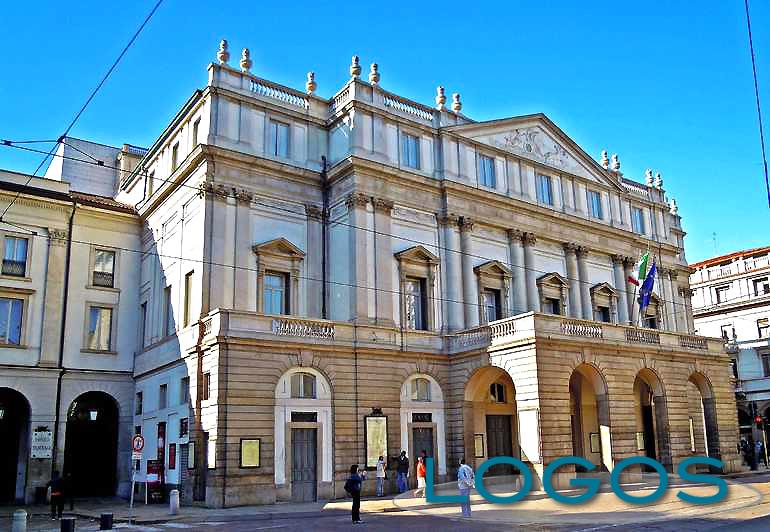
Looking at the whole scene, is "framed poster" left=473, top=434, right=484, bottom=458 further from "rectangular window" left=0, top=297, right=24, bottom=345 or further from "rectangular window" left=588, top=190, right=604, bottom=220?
"rectangular window" left=0, top=297, right=24, bottom=345

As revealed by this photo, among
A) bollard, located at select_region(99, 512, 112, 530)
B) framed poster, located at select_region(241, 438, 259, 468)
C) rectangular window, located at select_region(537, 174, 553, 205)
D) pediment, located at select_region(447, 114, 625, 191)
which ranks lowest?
bollard, located at select_region(99, 512, 112, 530)

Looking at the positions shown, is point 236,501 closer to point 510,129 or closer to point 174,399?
point 174,399

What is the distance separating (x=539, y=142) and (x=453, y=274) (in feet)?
37.9

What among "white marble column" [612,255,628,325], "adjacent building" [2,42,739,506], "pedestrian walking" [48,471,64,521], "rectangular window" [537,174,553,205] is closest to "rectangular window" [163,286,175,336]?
"adjacent building" [2,42,739,506]

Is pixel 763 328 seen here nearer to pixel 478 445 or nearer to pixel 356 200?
pixel 478 445

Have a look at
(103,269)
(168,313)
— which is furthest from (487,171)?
(103,269)

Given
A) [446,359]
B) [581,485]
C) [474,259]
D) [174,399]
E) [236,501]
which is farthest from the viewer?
[474,259]

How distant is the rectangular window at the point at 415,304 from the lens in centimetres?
3541

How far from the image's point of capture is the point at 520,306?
128ft

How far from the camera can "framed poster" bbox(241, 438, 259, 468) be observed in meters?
28.0

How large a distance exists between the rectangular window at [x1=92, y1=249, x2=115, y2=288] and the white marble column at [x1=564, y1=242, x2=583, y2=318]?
24.3 meters

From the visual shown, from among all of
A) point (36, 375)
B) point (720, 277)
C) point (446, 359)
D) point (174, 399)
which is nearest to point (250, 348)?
point (174, 399)

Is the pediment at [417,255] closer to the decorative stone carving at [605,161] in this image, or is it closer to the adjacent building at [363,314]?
the adjacent building at [363,314]

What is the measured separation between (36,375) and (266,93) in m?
16.9
